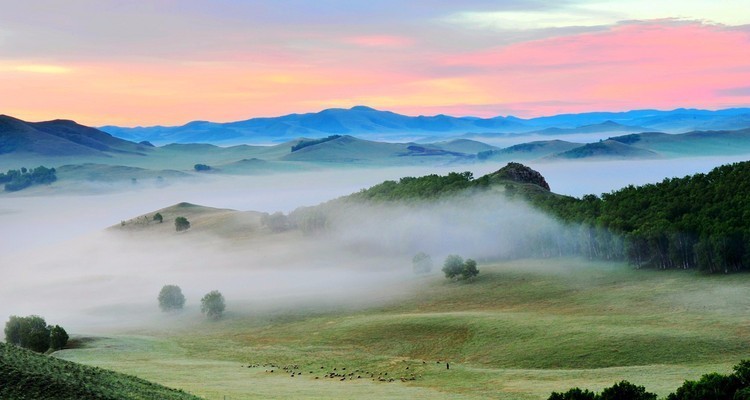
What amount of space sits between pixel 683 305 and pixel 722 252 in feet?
80.5

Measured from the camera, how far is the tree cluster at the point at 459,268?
161 metres

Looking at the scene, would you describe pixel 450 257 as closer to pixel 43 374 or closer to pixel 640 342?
pixel 640 342

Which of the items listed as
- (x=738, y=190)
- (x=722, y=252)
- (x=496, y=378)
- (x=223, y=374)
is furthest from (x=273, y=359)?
(x=738, y=190)

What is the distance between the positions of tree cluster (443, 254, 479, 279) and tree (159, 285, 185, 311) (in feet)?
182

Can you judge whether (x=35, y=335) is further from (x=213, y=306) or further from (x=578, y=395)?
(x=578, y=395)

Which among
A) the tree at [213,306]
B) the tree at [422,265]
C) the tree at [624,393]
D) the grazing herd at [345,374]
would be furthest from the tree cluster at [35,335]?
the tree at [624,393]

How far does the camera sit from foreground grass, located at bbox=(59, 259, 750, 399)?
82.1 metres

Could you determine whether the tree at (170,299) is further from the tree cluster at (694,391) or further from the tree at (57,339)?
the tree cluster at (694,391)

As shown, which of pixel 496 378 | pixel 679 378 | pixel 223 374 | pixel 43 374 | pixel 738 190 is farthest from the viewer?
pixel 738 190

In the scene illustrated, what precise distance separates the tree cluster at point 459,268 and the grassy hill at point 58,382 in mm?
97737

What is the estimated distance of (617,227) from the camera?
16562 cm

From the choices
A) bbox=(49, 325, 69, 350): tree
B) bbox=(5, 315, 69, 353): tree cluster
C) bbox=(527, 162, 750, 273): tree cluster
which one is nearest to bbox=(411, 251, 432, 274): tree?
bbox=(527, 162, 750, 273): tree cluster

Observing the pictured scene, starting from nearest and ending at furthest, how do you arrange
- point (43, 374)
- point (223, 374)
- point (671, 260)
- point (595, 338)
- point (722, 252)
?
point (43, 374) → point (223, 374) → point (595, 338) → point (722, 252) → point (671, 260)

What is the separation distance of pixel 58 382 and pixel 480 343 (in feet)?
199
